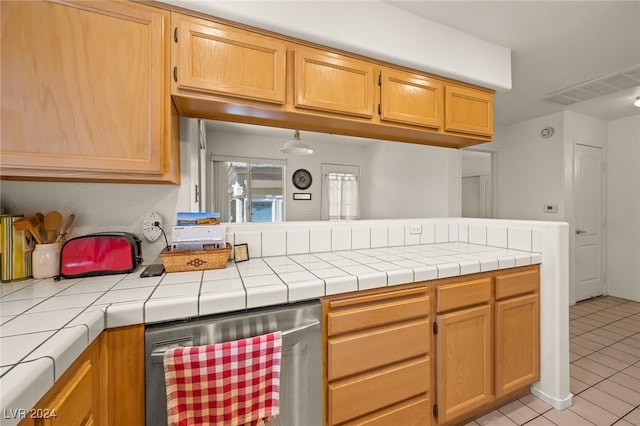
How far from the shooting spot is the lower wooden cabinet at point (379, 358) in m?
1.07

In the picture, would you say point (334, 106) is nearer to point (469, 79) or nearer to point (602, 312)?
point (469, 79)

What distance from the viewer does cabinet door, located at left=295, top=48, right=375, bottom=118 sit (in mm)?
1367

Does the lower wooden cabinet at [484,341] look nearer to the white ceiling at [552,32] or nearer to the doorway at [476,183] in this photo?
the white ceiling at [552,32]

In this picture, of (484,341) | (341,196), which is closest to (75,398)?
(484,341)

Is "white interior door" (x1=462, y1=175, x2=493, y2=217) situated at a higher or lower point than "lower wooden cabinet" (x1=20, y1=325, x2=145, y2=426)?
higher

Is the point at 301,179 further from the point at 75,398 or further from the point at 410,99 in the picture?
the point at 75,398

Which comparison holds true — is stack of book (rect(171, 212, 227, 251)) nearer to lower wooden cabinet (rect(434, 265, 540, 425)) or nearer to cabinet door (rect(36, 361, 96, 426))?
cabinet door (rect(36, 361, 96, 426))

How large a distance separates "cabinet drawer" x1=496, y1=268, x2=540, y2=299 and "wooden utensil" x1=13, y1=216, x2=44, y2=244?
7.22ft

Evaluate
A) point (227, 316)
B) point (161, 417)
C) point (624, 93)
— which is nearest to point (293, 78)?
point (227, 316)

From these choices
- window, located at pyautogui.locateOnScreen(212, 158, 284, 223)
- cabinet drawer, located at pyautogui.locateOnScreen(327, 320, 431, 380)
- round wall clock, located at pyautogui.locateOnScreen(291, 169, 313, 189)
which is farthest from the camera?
round wall clock, located at pyautogui.locateOnScreen(291, 169, 313, 189)

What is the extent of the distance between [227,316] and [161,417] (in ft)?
1.13

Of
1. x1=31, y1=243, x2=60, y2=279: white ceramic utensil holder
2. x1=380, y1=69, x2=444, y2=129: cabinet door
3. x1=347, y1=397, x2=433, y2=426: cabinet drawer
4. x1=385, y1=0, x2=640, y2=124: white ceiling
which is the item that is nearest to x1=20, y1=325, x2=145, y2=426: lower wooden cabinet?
x1=31, y1=243, x2=60, y2=279: white ceramic utensil holder

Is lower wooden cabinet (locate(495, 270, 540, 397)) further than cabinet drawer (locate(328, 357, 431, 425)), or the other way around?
lower wooden cabinet (locate(495, 270, 540, 397))

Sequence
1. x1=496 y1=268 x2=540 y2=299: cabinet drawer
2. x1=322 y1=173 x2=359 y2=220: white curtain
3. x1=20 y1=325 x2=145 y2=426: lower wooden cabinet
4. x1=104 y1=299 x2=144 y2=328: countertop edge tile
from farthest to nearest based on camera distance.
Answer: x1=322 y1=173 x2=359 y2=220: white curtain < x1=496 y1=268 x2=540 y2=299: cabinet drawer < x1=104 y1=299 x2=144 y2=328: countertop edge tile < x1=20 y1=325 x2=145 y2=426: lower wooden cabinet
